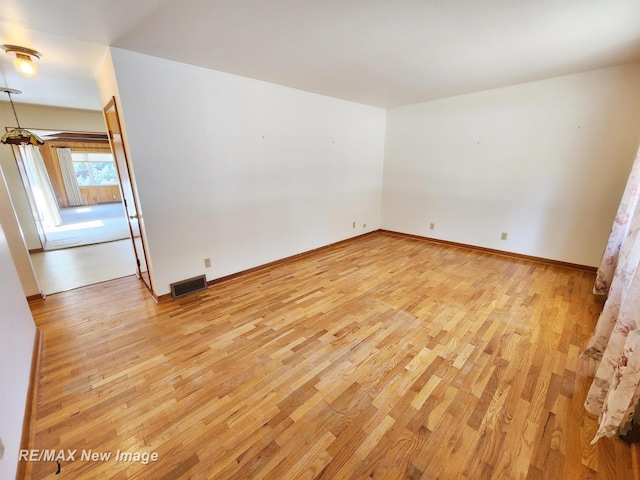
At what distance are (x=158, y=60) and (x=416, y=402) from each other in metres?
3.49

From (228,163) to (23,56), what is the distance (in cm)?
182

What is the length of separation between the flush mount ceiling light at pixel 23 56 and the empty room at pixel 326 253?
3cm

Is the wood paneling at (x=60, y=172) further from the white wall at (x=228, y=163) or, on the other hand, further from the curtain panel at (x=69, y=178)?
the white wall at (x=228, y=163)

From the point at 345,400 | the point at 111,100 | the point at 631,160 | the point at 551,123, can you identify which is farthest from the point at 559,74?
the point at 111,100

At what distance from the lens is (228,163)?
9.98 feet

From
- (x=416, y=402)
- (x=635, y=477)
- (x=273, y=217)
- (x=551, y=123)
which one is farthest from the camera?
(x=273, y=217)

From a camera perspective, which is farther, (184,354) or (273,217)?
(273,217)

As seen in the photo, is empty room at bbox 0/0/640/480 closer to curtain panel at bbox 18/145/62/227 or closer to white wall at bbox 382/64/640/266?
white wall at bbox 382/64/640/266

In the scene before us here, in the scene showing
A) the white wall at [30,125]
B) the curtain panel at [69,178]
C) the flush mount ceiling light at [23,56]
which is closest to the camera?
the flush mount ceiling light at [23,56]

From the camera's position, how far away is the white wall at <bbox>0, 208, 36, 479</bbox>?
1.20m

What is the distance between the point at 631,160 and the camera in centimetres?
300

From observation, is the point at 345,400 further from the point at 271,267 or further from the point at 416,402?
the point at 271,267

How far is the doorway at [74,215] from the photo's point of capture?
3.75 m

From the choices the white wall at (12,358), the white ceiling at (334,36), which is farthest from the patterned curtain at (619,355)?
the white wall at (12,358)
